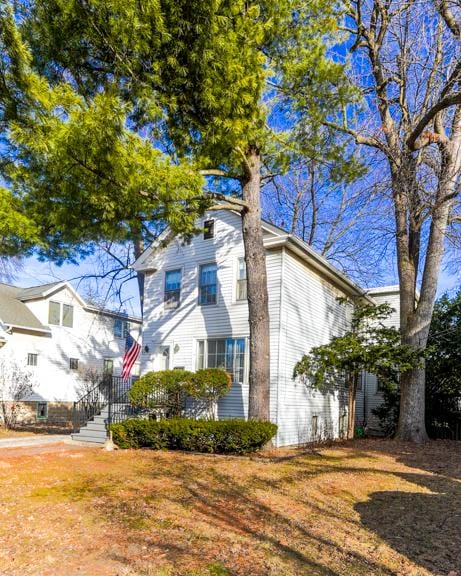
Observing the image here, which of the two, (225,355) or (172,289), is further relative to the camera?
(172,289)

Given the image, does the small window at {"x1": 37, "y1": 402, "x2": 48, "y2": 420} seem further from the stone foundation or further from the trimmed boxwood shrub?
the trimmed boxwood shrub

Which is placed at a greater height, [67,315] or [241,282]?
[241,282]

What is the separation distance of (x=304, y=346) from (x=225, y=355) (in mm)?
2425

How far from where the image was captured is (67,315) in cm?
2194

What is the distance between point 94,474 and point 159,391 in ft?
16.3

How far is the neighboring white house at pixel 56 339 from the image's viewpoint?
1917cm

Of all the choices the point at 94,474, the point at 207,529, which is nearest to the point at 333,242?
the point at 94,474

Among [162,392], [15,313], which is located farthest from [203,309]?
[15,313]

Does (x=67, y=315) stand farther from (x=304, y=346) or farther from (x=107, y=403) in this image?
(x=304, y=346)

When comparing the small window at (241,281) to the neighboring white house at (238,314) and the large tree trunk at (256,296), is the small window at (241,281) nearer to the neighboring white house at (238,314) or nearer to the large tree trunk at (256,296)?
the neighboring white house at (238,314)

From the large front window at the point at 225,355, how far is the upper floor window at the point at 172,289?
1.81 metres

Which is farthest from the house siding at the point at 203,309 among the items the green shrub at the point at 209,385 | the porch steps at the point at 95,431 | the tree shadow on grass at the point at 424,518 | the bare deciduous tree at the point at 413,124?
the tree shadow on grass at the point at 424,518

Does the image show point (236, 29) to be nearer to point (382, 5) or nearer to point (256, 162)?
point (256, 162)

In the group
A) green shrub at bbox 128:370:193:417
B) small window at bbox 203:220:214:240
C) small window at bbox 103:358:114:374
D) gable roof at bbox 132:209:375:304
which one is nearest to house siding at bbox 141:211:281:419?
small window at bbox 203:220:214:240
